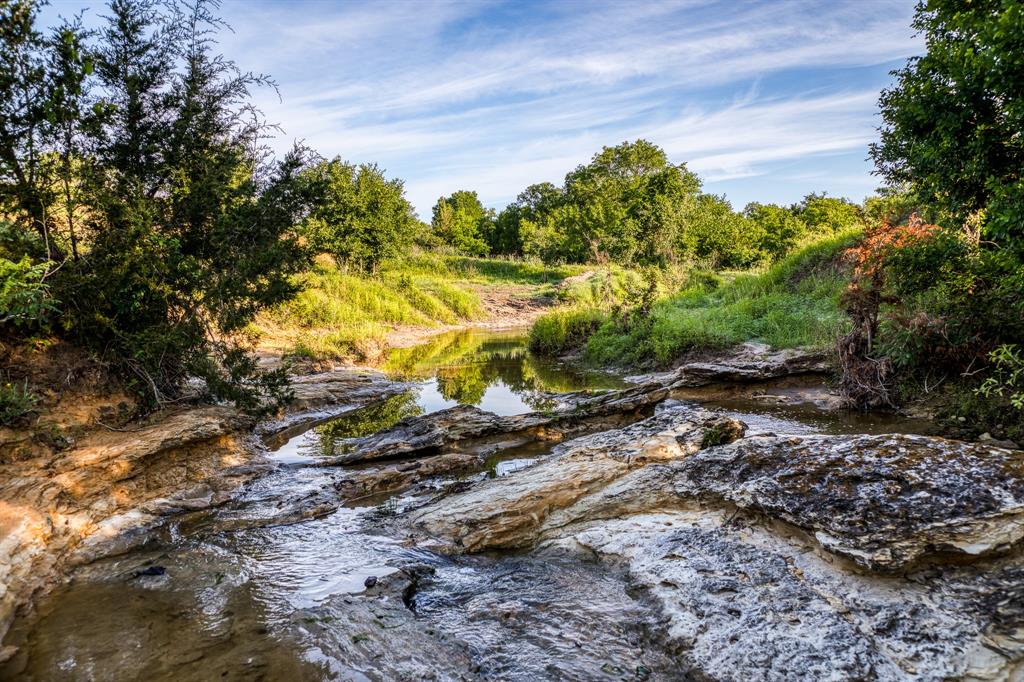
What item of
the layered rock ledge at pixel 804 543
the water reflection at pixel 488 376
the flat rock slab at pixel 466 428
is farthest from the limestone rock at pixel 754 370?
the layered rock ledge at pixel 804 543

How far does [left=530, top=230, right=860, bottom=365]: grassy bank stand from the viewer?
13.6 metres

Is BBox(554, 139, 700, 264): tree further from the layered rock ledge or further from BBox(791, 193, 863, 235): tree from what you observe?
the layered rock ledge

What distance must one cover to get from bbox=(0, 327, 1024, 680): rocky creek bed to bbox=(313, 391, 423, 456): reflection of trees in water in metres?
1.55

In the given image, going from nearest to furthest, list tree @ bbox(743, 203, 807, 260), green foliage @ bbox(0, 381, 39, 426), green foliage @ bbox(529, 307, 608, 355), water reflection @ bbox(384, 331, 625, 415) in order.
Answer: green foliage @ bbox(0, 381, 39, 426) → water reflection @ bbox(384, 331, 625, 415) → green foliage @ bbox(529, 307, 608, 355) → tree @ bbox(743, 203, 807, 260)

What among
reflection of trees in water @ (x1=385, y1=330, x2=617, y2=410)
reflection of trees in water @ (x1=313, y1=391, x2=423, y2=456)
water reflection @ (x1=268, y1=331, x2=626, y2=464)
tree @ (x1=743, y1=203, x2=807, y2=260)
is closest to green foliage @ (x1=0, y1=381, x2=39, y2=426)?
water reflection @ (x1=268, y1=331, x2=626, y2=464)

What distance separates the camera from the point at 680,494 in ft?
17.3

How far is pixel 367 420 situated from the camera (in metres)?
10.3

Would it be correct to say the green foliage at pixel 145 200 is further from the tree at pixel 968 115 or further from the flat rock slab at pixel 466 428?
the tree at pixel 968 115

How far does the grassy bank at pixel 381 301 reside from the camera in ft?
57.1

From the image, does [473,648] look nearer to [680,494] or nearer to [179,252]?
[680,494]

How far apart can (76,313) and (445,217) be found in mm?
61249

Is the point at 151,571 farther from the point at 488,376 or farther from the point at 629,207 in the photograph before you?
the point at 629,207

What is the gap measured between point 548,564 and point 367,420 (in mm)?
6462

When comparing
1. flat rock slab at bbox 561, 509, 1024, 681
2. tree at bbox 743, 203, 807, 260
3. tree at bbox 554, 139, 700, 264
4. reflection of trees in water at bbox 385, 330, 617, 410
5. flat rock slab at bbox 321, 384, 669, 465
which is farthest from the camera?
tree at bbox 743, 203, 807, 260
